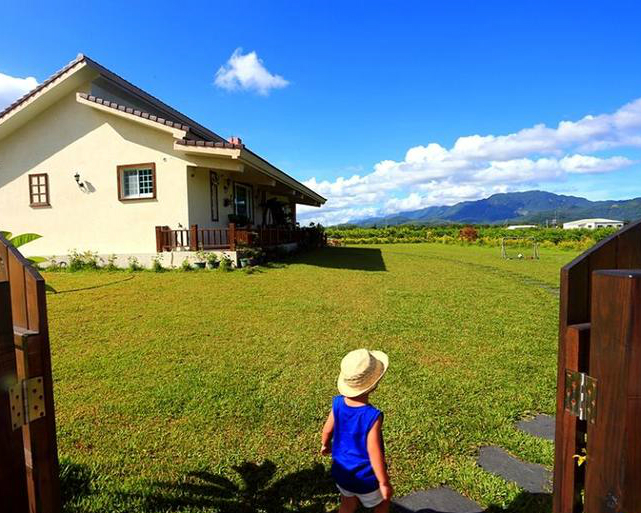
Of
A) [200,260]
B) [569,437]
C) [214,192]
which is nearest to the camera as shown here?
[569,437]

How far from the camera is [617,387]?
1096 millimetres

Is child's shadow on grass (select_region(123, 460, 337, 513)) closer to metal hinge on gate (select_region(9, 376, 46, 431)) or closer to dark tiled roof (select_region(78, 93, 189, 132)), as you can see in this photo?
metal hinge on gate (select_region(9, 376, 46, 431))

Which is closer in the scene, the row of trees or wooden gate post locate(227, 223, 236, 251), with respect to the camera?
wooden gate post locate(227, 223, 236, 251)

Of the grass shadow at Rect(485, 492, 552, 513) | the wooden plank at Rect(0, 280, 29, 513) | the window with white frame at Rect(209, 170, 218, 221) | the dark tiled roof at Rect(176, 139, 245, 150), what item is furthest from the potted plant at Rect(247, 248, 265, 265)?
the wooden plank at Rect(0, 280, 29, 513)

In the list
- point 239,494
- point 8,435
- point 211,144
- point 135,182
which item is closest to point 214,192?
point 135,182

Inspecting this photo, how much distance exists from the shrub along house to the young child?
966 cm

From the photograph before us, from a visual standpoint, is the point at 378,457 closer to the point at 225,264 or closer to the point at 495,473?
the point at 495,473

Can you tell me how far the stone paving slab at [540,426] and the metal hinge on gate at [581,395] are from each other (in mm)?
1903

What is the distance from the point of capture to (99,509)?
2.18 metres

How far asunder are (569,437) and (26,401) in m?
1.71

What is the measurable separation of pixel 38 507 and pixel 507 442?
106 inches

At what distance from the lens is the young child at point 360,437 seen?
1.80 metres

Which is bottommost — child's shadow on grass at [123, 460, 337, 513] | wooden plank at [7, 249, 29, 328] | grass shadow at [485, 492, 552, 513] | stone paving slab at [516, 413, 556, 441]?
grass shadow at [485, 492, 552, 513]

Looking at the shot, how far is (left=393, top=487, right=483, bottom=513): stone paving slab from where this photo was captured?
7.13 feet
